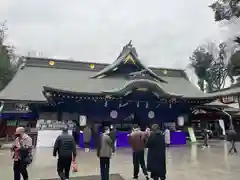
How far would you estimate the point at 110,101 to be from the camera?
19.7m

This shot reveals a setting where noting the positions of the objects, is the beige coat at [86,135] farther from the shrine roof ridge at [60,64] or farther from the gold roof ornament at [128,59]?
the shrine roof ridge at [60,64]

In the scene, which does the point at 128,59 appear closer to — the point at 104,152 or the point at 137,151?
the point at 137,151

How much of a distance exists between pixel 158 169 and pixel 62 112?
46.4 ft

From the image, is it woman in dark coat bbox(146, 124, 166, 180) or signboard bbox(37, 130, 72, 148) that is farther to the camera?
signboard bbox(37, 130, 72, 148)

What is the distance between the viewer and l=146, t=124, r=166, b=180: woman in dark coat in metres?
6.66

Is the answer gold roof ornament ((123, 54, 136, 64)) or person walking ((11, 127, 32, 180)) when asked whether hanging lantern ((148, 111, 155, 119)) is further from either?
person walking ((11, 127, 32, 180))

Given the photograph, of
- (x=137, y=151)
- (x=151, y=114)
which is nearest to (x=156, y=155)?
(x=137, y=151)

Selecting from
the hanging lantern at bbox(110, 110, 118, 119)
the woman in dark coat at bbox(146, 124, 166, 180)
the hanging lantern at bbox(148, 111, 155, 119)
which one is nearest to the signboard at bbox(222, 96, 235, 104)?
the hanging lantern at bbox(148, 111, 155, 119)

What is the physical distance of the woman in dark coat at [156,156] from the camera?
666 cm

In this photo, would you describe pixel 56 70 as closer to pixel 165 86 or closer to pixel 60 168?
pixel 165 86

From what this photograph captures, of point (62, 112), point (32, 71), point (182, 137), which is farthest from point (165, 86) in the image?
point (32, 71)

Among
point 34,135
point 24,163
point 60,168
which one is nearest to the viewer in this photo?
point 24,163

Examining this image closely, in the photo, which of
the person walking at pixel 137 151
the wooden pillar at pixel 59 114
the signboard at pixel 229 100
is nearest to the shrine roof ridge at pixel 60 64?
the wooden pillar at pixel 59 114

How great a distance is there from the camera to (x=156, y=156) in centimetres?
668
